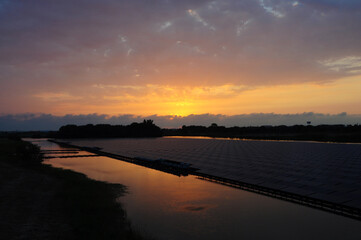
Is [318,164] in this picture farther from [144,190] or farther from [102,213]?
[102,213]

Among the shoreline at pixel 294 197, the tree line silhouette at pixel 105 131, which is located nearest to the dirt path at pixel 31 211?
the shoreline at pixel 294 197

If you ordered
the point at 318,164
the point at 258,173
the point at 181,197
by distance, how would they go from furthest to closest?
1. the point at 318,164
2. the point at 258,173
3. the point at 181,197

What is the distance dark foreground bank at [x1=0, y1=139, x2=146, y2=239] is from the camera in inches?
423

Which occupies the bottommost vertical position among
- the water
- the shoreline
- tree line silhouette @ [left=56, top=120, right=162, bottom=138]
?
the water

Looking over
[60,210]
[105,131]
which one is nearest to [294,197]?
[60,210]

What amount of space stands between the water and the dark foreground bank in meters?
1.33

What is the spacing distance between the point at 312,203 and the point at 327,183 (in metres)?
4.53

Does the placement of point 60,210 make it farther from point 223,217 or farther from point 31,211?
point 223,217

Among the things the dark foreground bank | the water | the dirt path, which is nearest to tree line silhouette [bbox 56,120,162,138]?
the dark foreground bank

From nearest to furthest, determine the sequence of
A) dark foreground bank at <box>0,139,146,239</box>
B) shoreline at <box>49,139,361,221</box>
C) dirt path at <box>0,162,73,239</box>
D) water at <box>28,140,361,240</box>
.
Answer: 1. dirt path at <box>0,162,73,239</box>
2. dark foreground bank at <box>0,139,146,239</box>
3. water at <box>28,140,361,240</box>
4. shoreline at <box>49,139,361,221</box>

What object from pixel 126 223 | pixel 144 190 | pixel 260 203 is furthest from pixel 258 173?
pixel 126 223

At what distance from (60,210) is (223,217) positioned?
878cm

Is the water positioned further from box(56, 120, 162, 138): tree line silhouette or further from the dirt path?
box(56, 120, 162, 138): tree line silhouette

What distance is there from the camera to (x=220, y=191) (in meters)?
19.7
